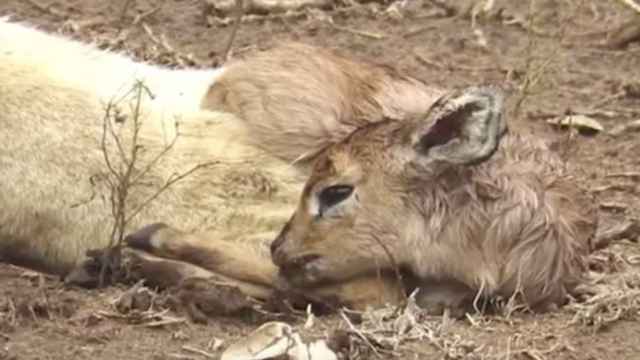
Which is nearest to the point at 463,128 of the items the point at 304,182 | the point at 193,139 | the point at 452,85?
the point at 304,182

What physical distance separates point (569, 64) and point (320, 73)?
2812mm

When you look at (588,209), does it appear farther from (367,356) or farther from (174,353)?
(174,353)

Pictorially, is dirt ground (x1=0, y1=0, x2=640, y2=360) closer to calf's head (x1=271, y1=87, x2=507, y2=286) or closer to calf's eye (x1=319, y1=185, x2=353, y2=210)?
calf's head (x1=271, y1=87, x2=507, y2=286)

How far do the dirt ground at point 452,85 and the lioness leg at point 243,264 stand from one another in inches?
5.2

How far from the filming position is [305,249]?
526 centimetres

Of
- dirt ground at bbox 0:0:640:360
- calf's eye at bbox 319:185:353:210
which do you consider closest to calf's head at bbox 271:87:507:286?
calf's eye at bbox 319:185:353:210

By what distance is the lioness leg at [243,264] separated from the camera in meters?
5.28

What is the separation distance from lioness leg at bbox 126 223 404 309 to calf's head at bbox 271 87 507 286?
0.04 m

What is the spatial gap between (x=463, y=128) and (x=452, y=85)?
2.67m

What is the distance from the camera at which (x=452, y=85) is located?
7785mm

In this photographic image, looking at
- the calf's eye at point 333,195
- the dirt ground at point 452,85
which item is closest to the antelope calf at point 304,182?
the calf's eye at point 333,195

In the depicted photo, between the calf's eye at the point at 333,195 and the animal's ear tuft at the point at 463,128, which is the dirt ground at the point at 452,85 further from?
the animal's ear tuft at the point at 463,128

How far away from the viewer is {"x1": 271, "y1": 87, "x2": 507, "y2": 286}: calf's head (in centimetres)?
526

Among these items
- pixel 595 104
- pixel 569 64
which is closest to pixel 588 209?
pixel 595 104
